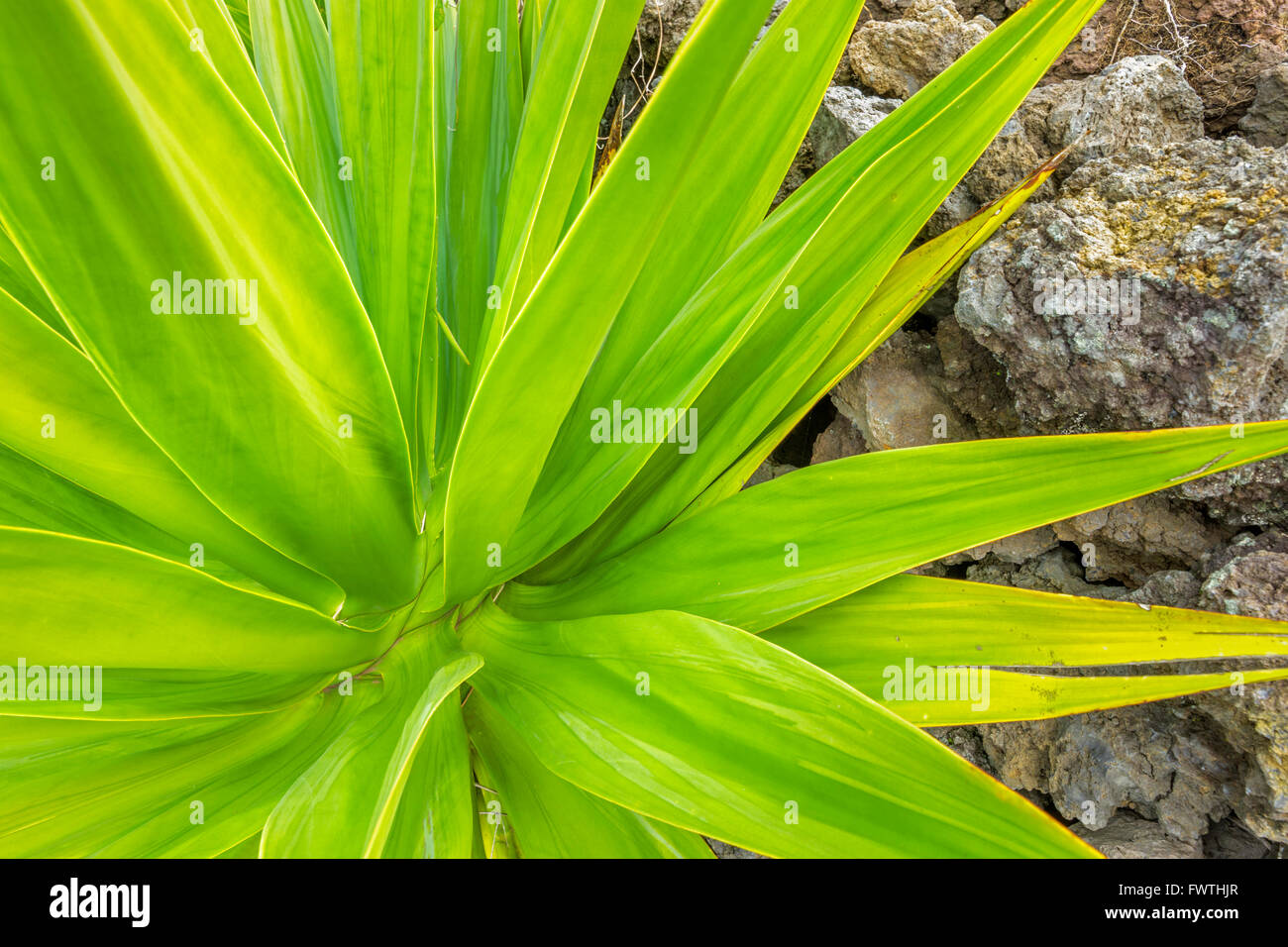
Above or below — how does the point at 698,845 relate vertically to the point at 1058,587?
below

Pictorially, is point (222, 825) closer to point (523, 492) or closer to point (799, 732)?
point (523, 492)

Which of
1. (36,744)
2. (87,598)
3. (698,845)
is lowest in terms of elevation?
(698,845)

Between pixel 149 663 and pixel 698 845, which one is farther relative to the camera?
pixel 698 845

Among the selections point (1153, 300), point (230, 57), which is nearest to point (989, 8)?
point (1153, 300)

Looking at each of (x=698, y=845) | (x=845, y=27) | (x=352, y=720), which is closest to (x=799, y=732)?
(x=698, y=845)

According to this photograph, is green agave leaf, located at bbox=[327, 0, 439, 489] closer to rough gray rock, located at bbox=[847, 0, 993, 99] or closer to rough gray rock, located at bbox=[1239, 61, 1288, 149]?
rough gray rock, located at bbox=[847, 0, 993, 99]

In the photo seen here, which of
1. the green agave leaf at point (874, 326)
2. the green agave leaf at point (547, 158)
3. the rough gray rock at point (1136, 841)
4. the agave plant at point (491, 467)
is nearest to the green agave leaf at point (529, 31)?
the agave plant at point (491, 467)

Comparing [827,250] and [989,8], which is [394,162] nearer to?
[827,250]
